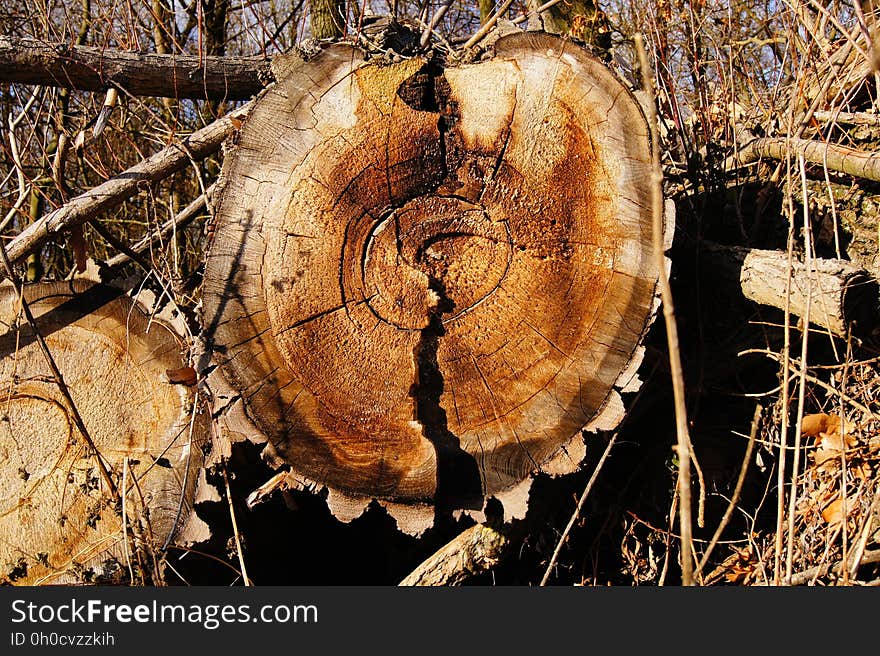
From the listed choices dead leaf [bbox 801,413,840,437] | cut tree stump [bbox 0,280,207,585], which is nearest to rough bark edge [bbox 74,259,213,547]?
cut tree stump [bbox 0,280,207,585]

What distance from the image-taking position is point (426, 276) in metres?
2.20

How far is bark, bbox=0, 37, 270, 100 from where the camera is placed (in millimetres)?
3059

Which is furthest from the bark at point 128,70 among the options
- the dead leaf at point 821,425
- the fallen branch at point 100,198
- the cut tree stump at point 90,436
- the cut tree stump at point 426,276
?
the dead leaf at point 821,425

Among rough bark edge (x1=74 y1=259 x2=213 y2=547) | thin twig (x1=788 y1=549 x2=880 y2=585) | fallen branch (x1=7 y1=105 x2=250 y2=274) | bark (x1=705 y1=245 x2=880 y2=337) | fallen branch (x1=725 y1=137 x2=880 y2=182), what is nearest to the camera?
bark (x1=705 y1=245 x2=880 y2=337)

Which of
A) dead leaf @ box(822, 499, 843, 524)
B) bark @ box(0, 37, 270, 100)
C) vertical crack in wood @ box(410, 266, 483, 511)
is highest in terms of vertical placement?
bark @ box(0, 37, 270, 100)

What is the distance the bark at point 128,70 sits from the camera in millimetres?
3059

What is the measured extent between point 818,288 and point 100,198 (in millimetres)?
2578

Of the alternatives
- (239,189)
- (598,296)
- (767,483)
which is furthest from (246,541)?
(767,483)

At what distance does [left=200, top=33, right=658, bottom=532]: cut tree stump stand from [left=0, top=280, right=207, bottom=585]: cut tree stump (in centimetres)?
46

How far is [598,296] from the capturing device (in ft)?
7.25

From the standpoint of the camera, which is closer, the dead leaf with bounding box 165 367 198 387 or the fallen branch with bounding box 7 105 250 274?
the dead leaf with bounding box 165 367 198 387

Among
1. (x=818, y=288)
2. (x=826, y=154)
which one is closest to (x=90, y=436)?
(x=818, y=288)

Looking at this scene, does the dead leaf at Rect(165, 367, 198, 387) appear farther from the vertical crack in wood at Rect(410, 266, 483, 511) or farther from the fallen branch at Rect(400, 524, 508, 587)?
the fallen branch at Rect(400, 524, 508, 587)

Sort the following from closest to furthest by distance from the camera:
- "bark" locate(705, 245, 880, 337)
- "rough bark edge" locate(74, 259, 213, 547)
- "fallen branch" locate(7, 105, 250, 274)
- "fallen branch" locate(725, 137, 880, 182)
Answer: "bark" locate(705, 245, 880, 337), "rough bark edge" locate(74, 259, 213, 547), "fallen branch" locate(725, 137, 880, 182), "fallen branch" locate(7, 105, 250, 274)
